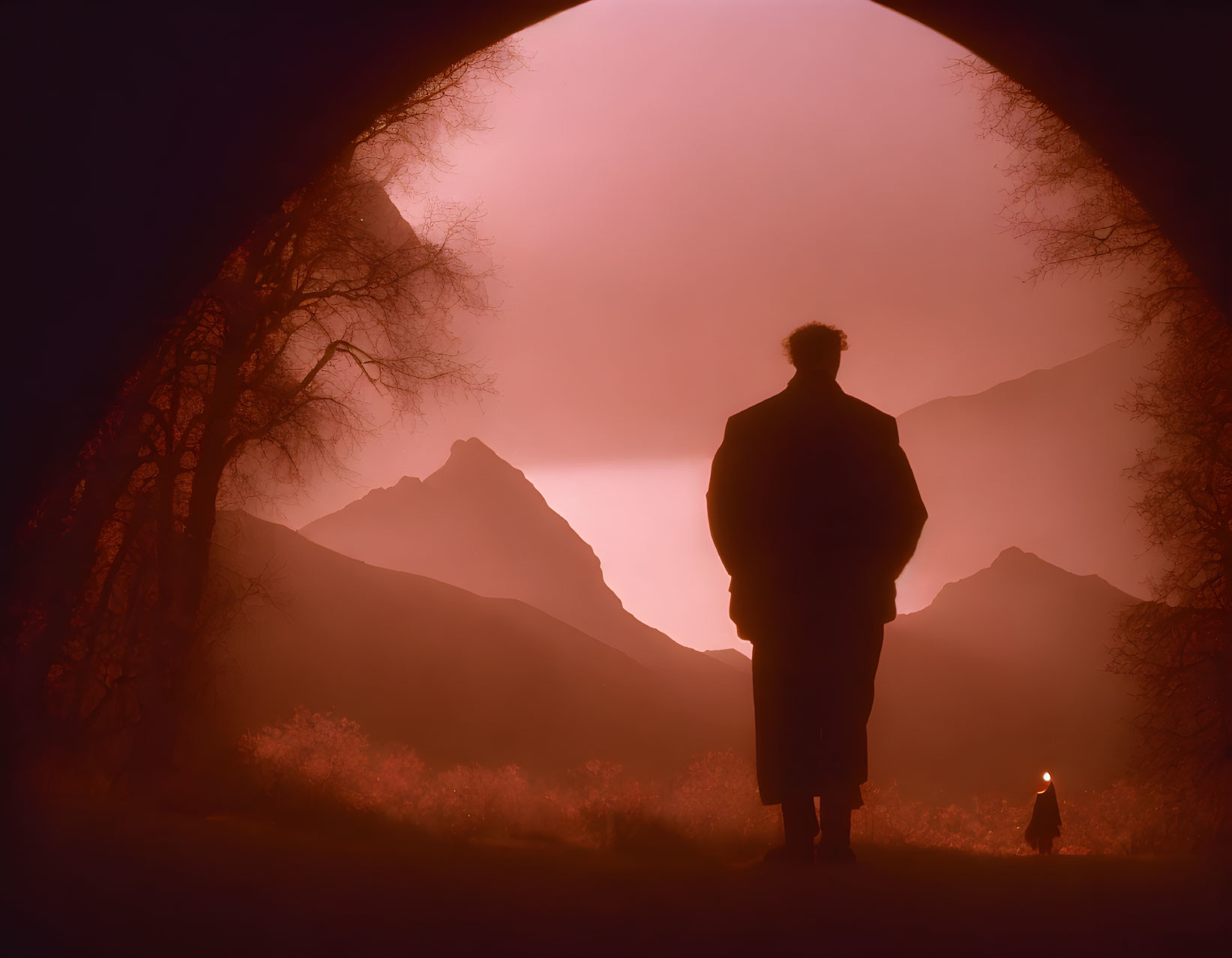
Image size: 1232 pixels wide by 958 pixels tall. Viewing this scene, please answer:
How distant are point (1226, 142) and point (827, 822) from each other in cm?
305

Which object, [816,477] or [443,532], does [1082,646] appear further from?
[816,477]

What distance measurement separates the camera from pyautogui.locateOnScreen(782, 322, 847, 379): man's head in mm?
3748

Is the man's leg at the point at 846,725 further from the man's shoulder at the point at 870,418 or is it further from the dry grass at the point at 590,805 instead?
the dry grass at the point at 590,805

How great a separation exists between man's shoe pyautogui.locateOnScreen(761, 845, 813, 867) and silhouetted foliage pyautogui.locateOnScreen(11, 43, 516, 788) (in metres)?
4.14

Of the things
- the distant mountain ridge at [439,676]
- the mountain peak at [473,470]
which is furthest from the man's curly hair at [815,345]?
the mountain peak at [473,470]

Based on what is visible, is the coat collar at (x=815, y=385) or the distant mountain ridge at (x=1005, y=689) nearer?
the coat collar at (x=815, y=385)

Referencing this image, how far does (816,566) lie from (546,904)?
1.95m

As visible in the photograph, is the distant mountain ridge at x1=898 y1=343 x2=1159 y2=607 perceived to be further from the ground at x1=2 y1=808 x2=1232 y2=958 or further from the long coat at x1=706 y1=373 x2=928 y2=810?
the ground at x1=2 y1=808 x2=1232 y2=958

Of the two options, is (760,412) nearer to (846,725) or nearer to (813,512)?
(813,512)

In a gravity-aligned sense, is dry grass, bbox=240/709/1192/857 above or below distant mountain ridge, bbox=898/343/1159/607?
below

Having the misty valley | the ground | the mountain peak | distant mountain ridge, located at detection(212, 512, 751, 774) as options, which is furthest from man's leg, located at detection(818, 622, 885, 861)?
the mountain peak

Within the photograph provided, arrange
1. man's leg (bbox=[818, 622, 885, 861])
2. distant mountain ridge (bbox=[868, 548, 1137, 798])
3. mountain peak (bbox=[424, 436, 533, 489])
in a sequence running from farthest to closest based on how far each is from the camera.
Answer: mountain peak (bbox=[424, 436, 533, 489]) < distant mountain ridge (bbox=[868, 548, 1137, 798]) < man's leg (bbox=[818, 622, 885, 861])

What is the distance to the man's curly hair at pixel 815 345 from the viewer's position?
12.3 ft

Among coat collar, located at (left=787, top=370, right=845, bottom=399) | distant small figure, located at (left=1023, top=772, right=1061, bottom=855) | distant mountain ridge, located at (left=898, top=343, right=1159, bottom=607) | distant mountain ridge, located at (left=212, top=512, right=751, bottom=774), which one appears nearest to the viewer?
coat collar, located at (left=787, top=370, right=845, bottom=399)
